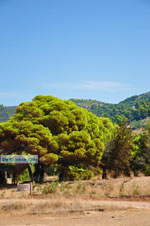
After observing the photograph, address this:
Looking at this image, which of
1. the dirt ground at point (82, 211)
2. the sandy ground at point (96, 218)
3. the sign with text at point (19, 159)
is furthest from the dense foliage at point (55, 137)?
the sandy ground at point (96, 218)

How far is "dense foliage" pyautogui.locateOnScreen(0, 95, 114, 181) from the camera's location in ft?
83.8

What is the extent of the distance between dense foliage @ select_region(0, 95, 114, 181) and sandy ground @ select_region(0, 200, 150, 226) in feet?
42.5

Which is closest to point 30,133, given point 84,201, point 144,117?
point 84,201

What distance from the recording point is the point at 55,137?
26.4 meters

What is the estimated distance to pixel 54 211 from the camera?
12.2m

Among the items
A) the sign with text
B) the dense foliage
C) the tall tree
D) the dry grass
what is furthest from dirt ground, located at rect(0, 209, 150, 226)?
the tall tree

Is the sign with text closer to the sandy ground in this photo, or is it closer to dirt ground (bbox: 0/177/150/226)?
dirt ground (bbox: 0/177/150/226)

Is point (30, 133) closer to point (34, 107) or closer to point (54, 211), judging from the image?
point (34, 107)

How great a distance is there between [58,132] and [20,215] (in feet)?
51.0

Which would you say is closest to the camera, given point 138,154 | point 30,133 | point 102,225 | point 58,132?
point 102,225

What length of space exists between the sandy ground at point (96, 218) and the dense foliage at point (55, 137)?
1296 cm

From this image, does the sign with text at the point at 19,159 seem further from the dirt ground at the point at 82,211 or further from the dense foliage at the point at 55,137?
the dirt ground at the point at 82,211

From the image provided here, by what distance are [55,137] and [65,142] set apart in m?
1.02

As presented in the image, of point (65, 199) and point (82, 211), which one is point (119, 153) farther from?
point (82, 211)
